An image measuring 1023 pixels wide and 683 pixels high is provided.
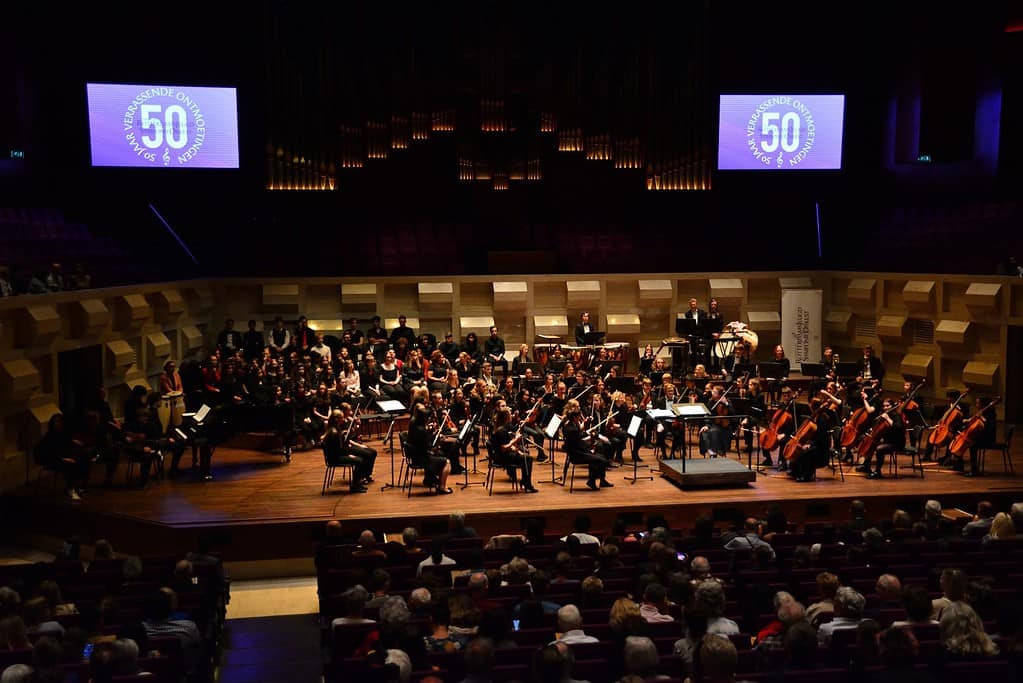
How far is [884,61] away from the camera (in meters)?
21.7

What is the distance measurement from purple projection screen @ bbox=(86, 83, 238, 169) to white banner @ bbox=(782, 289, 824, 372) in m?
11.6

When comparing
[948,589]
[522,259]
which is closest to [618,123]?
[522,259]

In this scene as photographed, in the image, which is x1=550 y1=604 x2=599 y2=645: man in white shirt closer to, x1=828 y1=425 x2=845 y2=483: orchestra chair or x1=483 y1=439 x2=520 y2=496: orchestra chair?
x1=483 y1=439 x2=520 y2=496: orchestra chair

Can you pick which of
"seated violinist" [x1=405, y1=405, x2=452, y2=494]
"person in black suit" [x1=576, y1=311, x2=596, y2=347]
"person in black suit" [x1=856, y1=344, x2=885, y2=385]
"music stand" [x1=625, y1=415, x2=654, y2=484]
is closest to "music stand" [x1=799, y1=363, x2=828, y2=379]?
"person in black suit" [x1=856, y1=344, x2=885, y2=385]

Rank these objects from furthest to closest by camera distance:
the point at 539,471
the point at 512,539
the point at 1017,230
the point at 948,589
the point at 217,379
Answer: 1. the point at 1017,230
2. the point at 217,379
3. the point at 539,471
4. the point at 512,539
5. the point at 948,589

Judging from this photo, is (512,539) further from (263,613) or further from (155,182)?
(155,182)

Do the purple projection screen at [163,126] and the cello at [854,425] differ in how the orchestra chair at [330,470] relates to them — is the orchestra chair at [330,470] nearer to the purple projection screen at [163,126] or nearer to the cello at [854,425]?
the cello at [854,425]

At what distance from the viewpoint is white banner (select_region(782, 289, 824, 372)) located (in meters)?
20.4

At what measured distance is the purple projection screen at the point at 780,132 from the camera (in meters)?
21.4

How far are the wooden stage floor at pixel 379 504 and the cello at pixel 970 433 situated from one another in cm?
40

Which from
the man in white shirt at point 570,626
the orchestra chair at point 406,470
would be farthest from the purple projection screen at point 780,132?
the man in white shirt at point 570,626

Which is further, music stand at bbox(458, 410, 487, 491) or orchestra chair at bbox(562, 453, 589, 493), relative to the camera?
orchestra chair at bbox(562, 453, 589, 493)

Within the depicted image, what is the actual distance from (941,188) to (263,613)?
16.4 meters

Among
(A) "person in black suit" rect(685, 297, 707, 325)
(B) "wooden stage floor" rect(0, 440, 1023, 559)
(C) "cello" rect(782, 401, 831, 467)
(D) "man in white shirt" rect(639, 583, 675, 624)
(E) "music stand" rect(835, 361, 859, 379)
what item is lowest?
(B) "wooden stage floor" rect(0, 440, 1023, 559)
